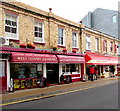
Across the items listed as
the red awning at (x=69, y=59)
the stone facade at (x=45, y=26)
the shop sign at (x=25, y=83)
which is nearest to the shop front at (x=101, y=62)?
the stone facade at (x=45, y=26)

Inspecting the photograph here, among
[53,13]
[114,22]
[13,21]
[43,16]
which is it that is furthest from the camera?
[114,22]

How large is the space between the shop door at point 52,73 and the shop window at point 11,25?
4.48m

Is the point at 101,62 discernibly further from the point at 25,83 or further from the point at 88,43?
the point at 25,83

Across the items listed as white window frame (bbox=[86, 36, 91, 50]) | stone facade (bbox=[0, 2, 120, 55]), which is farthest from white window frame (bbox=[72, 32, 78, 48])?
white window frame (bbox=[86, 36, 91, 50])

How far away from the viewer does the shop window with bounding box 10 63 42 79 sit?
12038 mm

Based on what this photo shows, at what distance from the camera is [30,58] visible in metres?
12.1

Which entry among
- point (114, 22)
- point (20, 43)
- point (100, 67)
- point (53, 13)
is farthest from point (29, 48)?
point (114, 22)

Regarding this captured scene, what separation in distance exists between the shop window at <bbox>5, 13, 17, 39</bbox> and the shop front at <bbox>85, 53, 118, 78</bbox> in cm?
967

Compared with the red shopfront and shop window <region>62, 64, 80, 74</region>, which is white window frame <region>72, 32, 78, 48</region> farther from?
the red shopfront

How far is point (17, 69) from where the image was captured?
12352 mm

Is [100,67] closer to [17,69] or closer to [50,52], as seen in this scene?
[50,52]

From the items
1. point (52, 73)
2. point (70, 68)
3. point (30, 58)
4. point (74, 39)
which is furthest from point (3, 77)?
point (74, 39)

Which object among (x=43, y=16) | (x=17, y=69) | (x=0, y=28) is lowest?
(x=17, y=69)

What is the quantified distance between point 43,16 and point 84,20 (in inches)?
963
